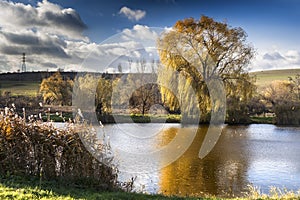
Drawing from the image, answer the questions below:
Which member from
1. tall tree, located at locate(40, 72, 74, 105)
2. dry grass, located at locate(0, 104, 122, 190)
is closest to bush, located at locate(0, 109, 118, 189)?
dry grass, located at locate(0, 104, 122, 190)

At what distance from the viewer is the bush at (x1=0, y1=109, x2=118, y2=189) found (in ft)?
20.9

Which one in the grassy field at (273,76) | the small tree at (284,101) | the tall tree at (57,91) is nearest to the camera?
the small tree at (284,101)

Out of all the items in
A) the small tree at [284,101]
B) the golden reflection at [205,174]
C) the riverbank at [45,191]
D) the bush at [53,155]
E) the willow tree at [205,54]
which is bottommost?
the golden reflection at [205,174]

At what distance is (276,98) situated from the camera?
38812 millimetres

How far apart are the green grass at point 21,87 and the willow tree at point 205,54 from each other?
23361mm

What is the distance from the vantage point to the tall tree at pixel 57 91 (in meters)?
37.8

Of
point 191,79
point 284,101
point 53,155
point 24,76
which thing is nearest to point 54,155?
point 53,155

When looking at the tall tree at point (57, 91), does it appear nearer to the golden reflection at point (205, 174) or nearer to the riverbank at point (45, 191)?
the golden reflection at point (205, 174)

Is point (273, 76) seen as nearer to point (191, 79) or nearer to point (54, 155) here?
point (191, 79)

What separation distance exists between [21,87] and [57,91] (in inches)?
381

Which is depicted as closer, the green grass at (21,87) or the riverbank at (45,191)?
the riverbank at (45,191)

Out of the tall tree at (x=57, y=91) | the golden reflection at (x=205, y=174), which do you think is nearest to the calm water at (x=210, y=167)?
the golden reflection at (x=205, y=174)

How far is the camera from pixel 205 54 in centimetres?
2397

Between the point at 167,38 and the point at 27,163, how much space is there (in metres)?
18.1
